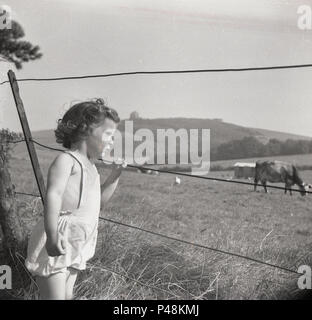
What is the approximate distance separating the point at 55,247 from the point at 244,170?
15456mm

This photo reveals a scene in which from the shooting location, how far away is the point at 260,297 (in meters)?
2.50

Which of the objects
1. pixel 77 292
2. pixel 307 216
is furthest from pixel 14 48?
pixel 307 216

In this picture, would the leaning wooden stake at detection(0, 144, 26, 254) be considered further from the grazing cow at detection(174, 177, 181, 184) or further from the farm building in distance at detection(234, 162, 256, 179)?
the farm building in distance at detection(234, 162, 256, 179)

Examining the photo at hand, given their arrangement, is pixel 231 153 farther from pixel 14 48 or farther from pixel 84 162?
pixel 84 162

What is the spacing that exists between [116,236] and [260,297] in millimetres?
837

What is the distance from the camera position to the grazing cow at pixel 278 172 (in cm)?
1580

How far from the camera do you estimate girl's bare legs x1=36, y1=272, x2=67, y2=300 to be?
1.67m

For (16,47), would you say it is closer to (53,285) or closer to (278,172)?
(53,285)

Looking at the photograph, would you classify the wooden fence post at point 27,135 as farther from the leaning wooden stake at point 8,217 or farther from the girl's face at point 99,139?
the girl's face at point 99,139

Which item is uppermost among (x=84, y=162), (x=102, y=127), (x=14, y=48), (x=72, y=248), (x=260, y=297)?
(x=14, y=48)

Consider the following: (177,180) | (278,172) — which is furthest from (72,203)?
(278,172)

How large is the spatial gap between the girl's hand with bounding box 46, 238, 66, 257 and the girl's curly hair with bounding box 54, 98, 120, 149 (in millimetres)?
370

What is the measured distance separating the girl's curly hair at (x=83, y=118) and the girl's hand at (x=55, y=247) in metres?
0.37
